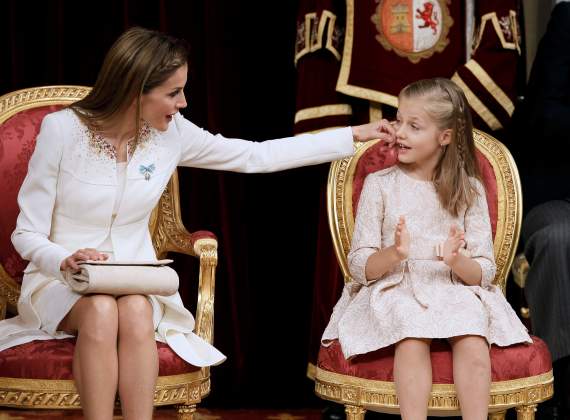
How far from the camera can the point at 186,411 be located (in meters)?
2.86

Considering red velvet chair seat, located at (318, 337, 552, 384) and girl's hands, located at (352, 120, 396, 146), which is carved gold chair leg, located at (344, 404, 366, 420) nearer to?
red velvet chair seat, located at (318, 337, 552, 384)

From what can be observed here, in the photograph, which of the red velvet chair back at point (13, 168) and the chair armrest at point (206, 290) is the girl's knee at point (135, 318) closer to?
the chair armrest at point (206, 290)

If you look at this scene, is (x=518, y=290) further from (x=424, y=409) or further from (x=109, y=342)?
(x=109, y=342)

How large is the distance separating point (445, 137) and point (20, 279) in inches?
49.1

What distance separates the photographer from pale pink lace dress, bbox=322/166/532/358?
283cm

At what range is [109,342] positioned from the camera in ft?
8.59

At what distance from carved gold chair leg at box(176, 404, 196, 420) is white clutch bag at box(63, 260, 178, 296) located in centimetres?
31

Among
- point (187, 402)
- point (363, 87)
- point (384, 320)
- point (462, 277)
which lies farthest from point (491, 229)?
point (187, 402)

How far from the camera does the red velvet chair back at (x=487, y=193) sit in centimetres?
318

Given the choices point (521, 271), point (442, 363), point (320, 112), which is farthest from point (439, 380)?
point (320, 112)

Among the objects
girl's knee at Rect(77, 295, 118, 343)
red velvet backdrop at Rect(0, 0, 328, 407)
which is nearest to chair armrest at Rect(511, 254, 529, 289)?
red velvet backdrop at Rect(0, 0, 328, 407)

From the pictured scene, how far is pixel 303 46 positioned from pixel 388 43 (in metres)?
0.28

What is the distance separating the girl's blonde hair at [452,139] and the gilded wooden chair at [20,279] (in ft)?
2.17

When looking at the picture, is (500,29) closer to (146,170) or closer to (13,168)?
(146,170)
